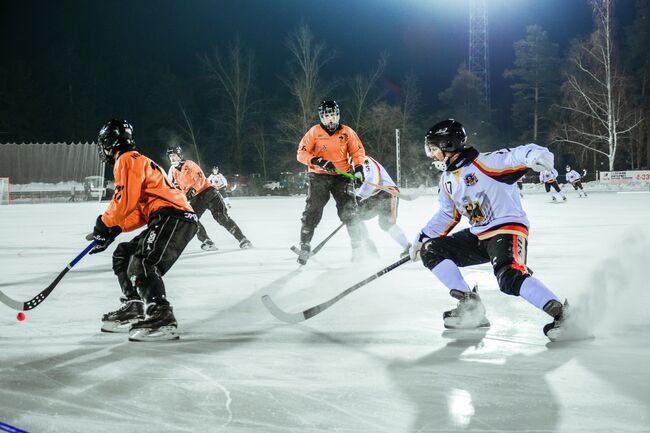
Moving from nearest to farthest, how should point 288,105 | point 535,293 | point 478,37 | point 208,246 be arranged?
point 535,293 → point 208,246 → point 478,37 → point 288,105

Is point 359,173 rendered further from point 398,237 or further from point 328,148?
point 398,237

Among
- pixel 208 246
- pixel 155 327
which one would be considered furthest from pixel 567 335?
pixel 208 246

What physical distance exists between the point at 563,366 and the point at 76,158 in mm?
24845

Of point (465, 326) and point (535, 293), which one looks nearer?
point (535, 293)

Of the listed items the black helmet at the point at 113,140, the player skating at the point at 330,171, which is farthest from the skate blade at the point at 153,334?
the player skating at the point at 330,171

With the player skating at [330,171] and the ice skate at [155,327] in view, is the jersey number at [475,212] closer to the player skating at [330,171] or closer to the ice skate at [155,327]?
the ice skate at [155,327]

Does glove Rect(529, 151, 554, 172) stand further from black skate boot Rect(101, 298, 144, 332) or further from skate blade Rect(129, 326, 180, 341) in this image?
black skate boot Rect(101, 298, 144, 332)

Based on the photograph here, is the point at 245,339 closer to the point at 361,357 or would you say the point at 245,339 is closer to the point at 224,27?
the point at 361,357

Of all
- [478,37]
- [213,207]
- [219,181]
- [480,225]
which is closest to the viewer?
[480,225]

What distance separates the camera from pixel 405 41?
62188 millimetres

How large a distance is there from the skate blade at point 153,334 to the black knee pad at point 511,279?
5.46 ft

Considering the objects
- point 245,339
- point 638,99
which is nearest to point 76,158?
point 245,339

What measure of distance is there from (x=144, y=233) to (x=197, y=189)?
4.66 metres

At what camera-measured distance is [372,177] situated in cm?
725
